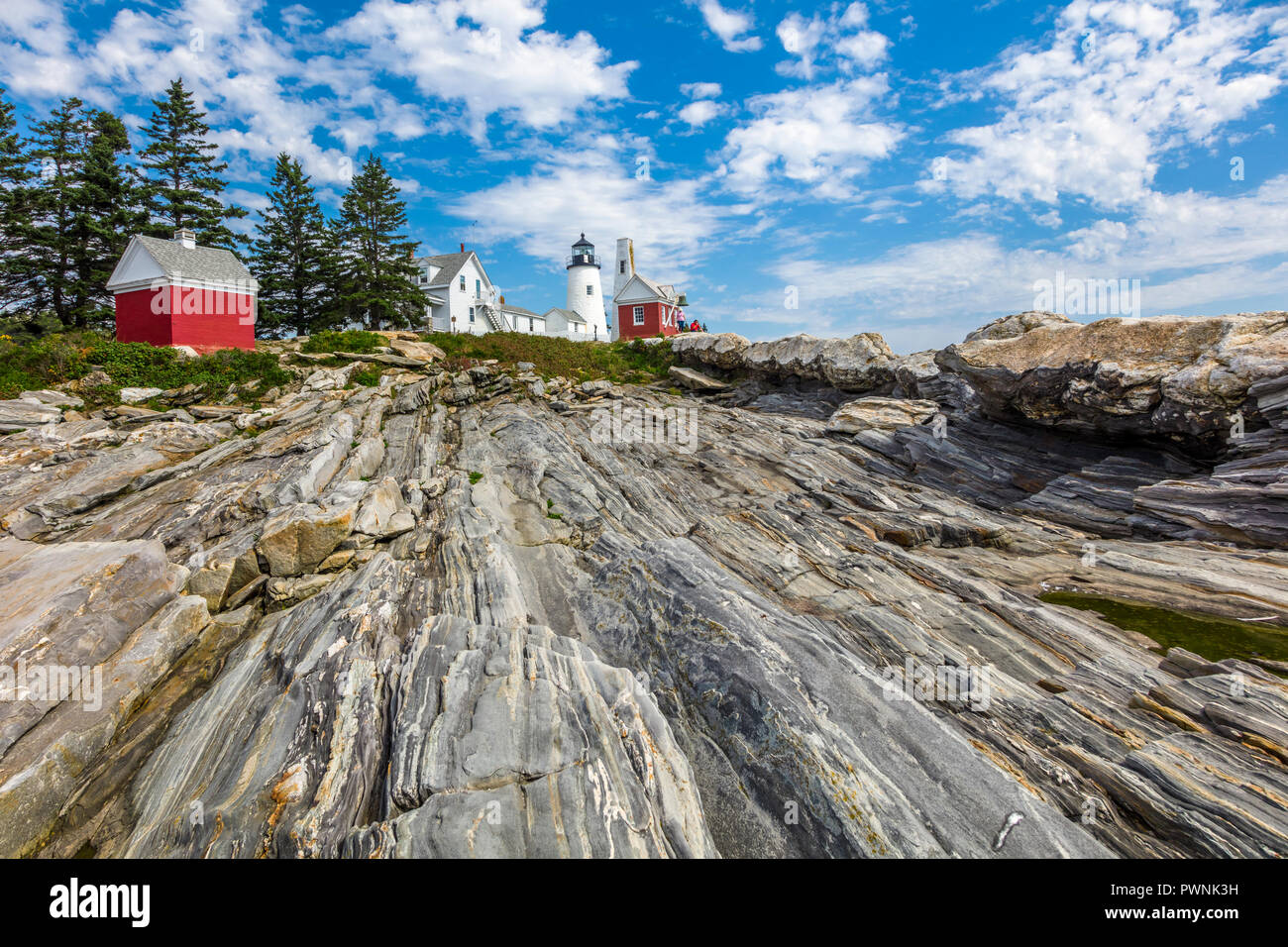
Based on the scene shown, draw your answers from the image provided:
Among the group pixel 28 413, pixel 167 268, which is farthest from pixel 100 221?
pixel 28 413

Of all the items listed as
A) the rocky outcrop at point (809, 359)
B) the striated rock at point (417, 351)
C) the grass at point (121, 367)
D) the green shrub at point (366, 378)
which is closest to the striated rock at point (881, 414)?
the rocky outcrop at point (809, 359)

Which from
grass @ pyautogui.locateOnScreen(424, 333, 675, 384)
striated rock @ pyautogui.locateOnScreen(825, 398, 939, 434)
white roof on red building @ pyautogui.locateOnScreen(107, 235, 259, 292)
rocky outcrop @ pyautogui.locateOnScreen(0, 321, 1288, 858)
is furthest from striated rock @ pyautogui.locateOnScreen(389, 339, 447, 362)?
striated rock @ pyautogui.locateOnScreen(825, 398, 939, 434)

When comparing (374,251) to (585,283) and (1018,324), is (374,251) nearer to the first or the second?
(585,283)

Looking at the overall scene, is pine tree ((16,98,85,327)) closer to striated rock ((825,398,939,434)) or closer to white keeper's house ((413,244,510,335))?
white keeper's house ((413,244,510,335))

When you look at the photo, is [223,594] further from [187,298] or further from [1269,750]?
[187,298]

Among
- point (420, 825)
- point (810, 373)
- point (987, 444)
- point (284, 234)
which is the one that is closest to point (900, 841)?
point (420, 825)

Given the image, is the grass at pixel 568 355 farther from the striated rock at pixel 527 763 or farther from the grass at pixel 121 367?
the striated rock at pixel 527 763

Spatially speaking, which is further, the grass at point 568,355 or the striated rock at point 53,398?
the grass at point 568,355

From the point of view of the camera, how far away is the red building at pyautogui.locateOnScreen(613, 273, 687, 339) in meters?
61.1

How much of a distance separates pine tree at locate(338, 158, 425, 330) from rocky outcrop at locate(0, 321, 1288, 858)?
2657cm

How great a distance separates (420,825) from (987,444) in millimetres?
24207

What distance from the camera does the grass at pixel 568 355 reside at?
3744 cm

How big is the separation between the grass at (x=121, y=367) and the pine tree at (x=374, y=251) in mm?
Answer: 15576

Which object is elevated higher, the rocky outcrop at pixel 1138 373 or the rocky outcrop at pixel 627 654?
the rocky outcrop at pixel 1138 373
